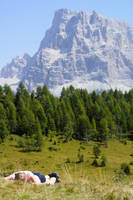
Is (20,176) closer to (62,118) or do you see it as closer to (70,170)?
(70,170)

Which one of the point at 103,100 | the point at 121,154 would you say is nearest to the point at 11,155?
the point at 121,154

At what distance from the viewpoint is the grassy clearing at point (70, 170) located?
773 centimetres

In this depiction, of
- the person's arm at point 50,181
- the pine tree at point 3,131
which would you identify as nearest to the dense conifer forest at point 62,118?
the pine tree at point 3,131

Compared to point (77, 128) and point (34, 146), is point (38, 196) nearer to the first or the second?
point (34, 146)

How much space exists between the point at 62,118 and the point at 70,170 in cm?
4483

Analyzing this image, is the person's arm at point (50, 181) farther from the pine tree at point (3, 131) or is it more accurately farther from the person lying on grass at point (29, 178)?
the pine tree at point (3, 131)

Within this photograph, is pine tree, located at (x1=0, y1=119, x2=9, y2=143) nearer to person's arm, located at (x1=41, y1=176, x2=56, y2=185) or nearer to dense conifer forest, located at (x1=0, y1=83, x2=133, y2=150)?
dense conifer forest, located at (x1=0, y1=83, x2=133, y2=150)

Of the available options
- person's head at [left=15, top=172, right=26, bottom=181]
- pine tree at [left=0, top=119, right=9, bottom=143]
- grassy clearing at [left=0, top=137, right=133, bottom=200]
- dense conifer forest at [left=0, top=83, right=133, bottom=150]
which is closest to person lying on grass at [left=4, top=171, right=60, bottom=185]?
person's head at [left=15, top=172, right=26, bottom=181]

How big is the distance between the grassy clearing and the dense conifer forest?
16.0 ft

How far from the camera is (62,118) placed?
276 feet

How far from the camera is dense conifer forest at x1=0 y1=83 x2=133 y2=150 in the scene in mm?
73750

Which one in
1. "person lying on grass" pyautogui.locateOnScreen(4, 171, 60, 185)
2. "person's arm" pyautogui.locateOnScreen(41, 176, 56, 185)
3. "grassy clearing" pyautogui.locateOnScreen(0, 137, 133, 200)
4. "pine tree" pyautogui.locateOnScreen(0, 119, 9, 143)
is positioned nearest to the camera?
"grassy clearing" pyautogui.locateOnScreen(0, 137, 133, 200)

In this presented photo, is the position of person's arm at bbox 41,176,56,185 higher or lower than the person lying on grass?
lower

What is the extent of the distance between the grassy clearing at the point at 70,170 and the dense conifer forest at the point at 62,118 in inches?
192
